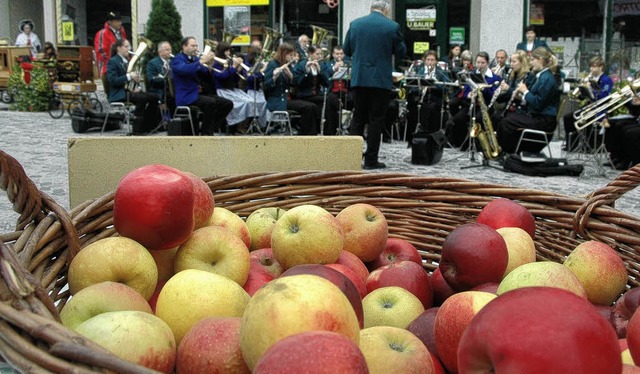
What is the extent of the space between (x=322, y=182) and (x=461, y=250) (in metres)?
0.67

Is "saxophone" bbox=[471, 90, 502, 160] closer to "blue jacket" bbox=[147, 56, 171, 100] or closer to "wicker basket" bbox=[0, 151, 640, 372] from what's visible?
"blue jacket" bbox=[147, 56, 171, 100]

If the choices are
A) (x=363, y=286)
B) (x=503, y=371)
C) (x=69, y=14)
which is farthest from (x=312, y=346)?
(x=69, y=14)

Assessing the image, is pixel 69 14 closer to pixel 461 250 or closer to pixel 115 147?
pixel 115 147

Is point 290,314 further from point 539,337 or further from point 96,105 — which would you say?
point 96,105

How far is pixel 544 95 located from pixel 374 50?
235 cm

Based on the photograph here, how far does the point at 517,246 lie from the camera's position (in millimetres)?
2164

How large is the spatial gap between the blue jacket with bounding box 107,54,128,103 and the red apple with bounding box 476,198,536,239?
35.3 feet

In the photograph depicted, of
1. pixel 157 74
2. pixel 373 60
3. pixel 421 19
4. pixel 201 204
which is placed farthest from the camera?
pixel 421 19

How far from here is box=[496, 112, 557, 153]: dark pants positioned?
32.8ft

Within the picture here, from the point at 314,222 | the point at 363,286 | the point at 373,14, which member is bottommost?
the point at 363,286

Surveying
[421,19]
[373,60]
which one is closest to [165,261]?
[373,60]

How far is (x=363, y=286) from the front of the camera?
2.05 metres

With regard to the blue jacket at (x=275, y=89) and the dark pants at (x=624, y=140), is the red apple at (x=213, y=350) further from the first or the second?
the blue jacket at (x=275, y=89)

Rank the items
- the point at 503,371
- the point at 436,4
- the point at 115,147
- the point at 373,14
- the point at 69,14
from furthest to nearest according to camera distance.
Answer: the point at 69,14 < the point at 436,4 < the point at 373,14 < the point at 115,147 < the point at 503,371
